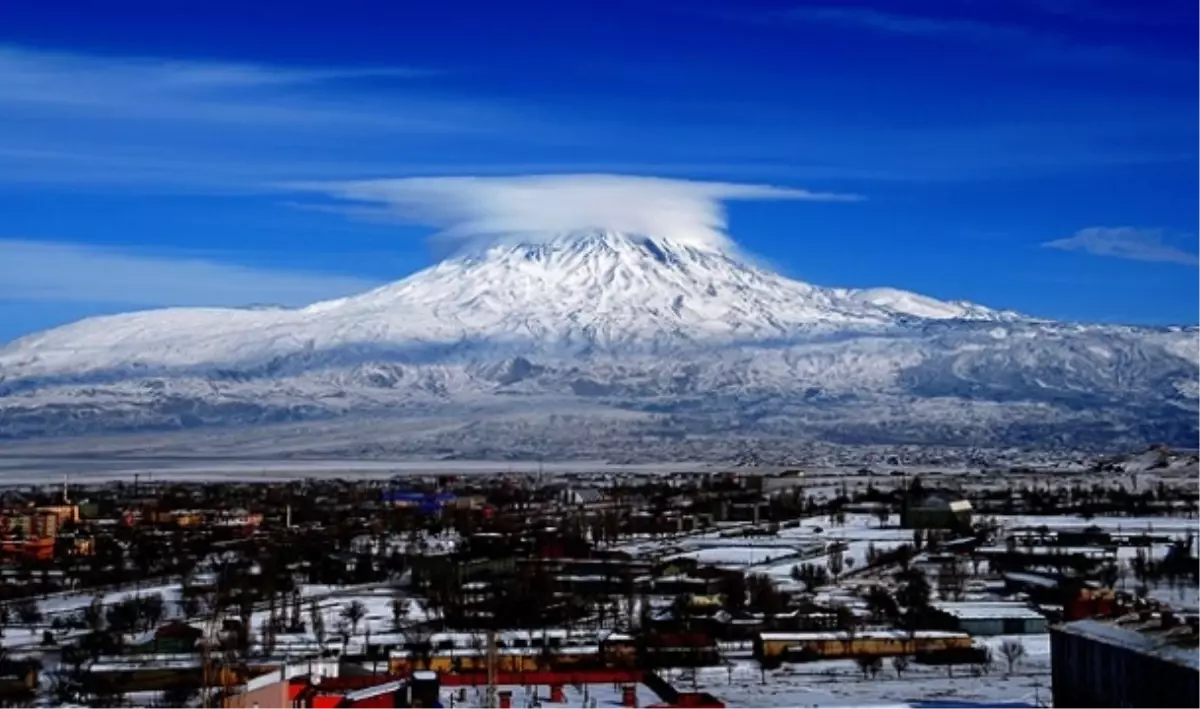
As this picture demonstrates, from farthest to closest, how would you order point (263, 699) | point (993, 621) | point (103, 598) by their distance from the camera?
point (103, 598) < point (993, 621) < point (263, 699)

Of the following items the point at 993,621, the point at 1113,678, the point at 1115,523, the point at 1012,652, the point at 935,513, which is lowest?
the point at 1012,652

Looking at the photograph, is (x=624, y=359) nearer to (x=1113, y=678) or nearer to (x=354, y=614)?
(x=354, y=614)

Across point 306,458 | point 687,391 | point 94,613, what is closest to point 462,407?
point 687,391

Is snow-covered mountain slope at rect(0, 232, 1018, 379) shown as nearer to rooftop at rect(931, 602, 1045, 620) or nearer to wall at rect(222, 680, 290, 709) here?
rooftop at rect(931, 602, 1045, 620)

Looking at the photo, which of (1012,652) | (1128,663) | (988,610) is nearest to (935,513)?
(988,610)

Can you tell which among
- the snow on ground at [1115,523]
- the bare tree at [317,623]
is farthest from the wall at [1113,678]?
the snow on ground at [1115,523]

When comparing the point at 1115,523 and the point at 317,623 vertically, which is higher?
the point at 1115,523

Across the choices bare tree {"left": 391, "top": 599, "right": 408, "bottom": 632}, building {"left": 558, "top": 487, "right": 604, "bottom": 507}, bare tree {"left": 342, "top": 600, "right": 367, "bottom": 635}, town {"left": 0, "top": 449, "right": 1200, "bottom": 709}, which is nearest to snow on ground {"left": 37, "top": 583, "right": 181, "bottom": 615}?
town {"left": 0, "top": 449, "right": 1200, "bottom": 709}
